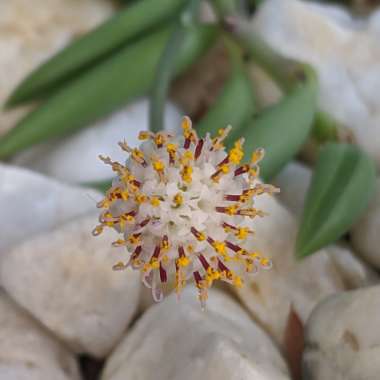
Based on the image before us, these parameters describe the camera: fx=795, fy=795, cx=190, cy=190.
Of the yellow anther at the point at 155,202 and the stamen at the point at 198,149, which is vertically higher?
the stamen at the point at 198,149

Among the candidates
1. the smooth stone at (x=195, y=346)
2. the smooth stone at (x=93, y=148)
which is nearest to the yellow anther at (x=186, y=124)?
the smooth stone at (x=195, y=346)

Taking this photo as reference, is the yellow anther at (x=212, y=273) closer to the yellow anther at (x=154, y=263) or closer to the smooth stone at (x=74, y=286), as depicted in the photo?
the yellow anther at (x=154, y=263)

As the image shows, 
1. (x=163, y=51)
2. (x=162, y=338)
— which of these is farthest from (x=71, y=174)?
(x=162, y=338)

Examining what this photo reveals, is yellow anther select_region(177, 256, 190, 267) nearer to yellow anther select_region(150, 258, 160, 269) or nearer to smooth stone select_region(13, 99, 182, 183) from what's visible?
yellow anther select_region(150, 258, 160, 269)

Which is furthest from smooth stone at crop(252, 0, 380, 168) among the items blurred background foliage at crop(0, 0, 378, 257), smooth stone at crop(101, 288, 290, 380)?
smooth stone at crop(101, 288, 290, 380)

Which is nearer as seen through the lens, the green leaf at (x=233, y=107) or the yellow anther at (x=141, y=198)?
the yellow anther at (x=141, y=198)

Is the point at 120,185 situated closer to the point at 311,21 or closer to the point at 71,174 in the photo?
the point at 71,174

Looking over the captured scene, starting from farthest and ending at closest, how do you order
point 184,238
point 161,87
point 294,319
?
point 161,87 < point 294,319 < point 184,238
